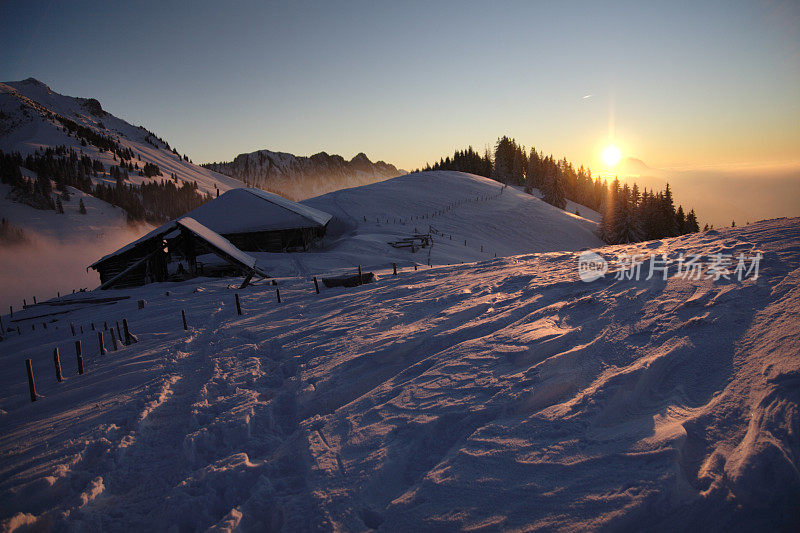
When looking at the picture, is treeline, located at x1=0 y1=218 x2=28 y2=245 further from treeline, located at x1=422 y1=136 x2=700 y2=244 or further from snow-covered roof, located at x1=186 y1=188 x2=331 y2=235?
treeline, located at x1=422 y1=136 x2=700 y2=244

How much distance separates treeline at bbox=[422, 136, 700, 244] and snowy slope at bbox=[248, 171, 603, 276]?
4.60 m

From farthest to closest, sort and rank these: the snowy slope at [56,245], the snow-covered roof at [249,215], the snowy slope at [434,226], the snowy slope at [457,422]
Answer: the snowy slope at [56,245]
the snow-covered roof at [249,215]
the snowy slope at [434,226]
the snowy slope at [457,422]

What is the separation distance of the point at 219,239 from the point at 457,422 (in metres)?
21.3

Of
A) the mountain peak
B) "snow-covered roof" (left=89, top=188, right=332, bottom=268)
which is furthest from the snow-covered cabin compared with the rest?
the mountain peak

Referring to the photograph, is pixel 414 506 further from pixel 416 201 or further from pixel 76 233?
pixel 76 233

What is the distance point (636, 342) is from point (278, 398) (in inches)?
252

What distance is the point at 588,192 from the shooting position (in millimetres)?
84750

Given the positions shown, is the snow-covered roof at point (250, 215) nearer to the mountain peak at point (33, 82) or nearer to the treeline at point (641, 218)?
the treeline at point (641, 218)

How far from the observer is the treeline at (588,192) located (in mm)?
47094

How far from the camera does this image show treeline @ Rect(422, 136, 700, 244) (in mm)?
47094

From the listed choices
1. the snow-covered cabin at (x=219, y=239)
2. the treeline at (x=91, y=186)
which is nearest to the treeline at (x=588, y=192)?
the snow-covered cabin at (x=219, y=239)

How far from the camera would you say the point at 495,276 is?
12.6m

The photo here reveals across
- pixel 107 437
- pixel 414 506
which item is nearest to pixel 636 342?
pixel 414 506

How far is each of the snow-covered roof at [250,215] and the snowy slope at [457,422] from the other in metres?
21.3
